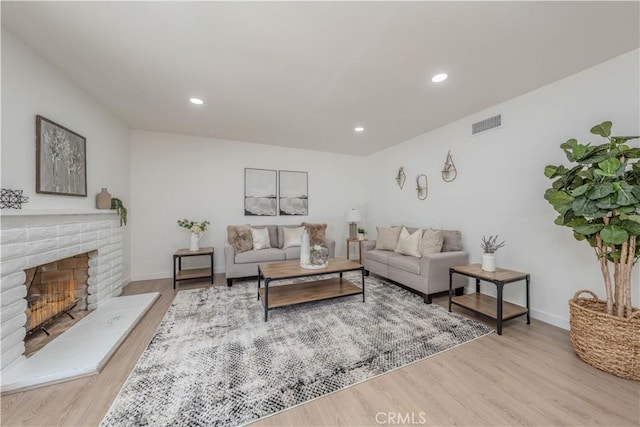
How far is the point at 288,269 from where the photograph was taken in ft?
9.44

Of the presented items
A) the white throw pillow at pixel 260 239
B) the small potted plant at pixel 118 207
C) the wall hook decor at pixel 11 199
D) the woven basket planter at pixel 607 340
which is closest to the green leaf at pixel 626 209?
the woven basket planter at pixel 607 340

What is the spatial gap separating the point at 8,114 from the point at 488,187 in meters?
4.69

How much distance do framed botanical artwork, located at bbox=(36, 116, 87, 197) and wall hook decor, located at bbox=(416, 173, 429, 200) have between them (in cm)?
461

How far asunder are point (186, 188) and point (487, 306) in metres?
4.71

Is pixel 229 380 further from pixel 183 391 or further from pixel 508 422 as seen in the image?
pixel 508 422

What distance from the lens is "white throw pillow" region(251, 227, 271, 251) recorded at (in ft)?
13.3

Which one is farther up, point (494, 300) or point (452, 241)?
point (452, 241)

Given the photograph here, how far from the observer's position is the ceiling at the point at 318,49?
1568mm

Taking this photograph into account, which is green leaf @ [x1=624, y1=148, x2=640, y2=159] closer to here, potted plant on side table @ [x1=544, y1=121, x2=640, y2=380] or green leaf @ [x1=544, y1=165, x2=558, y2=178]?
potted plant on side table @ [x1=544, y1=121, x2=640, y2=380]

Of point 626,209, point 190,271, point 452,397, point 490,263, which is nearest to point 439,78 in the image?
point 626,209

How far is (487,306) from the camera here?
2555 mm

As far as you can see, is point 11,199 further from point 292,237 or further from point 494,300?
point 494,300

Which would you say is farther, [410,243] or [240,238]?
[240,238]

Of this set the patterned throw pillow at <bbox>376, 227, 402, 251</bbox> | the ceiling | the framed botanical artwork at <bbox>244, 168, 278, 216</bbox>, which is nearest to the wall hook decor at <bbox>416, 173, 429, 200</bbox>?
the patterned throw pillow at <bbox>376, 227, 402, 251</bbox>
